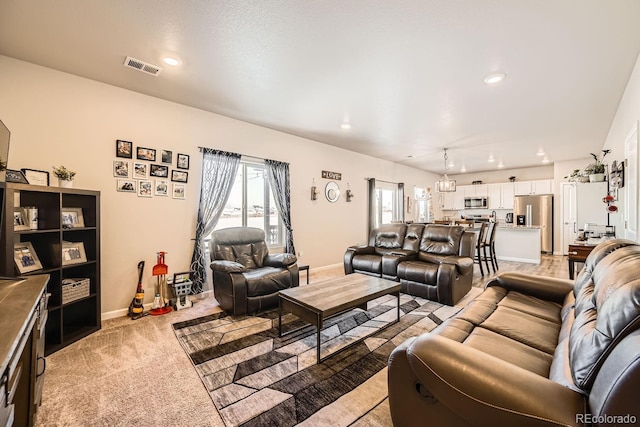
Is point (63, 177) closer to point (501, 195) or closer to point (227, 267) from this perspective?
point (227, 267)

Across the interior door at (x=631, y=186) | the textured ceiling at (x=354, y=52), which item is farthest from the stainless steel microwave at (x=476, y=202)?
the interior door at (x=631, y=186)

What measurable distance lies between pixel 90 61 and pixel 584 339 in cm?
404

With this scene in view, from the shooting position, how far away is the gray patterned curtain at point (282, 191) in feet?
14.5

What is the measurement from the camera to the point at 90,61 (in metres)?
2.51

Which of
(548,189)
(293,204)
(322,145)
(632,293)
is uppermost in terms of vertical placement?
(322,145)

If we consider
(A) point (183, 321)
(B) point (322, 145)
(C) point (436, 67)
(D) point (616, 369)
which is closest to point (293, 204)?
(B) point (322, 145)

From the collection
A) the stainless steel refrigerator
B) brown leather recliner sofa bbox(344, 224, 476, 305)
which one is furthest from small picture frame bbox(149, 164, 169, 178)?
the stainless steel refrigerator

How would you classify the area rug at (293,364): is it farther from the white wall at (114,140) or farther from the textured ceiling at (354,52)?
the textured ceiling at (354,52)

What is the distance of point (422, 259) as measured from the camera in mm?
4168

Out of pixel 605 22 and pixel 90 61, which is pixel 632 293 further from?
pixel 90 61

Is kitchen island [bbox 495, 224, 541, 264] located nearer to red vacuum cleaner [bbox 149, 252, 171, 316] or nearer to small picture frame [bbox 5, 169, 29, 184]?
red vacuum cleaner [bbox 149, 252, 171, 316]

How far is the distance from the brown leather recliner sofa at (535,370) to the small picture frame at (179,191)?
10.9 feet

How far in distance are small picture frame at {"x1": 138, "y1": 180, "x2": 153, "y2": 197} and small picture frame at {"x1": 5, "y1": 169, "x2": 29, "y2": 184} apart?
37.5 inches

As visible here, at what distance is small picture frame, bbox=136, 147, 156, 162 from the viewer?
3.16 meters
